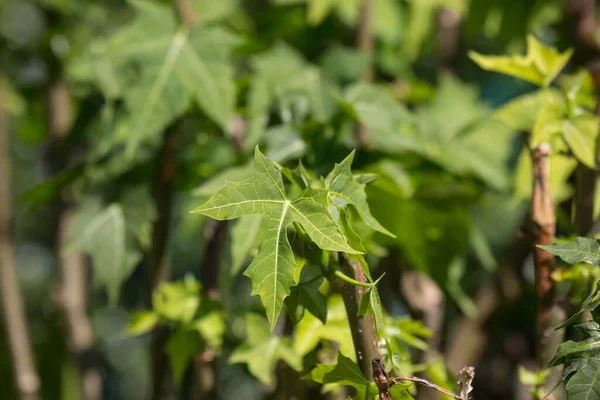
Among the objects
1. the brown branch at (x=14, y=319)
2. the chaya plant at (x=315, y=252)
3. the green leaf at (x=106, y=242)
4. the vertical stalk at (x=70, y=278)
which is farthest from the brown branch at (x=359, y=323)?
the brown branch at (x=14, y=319)

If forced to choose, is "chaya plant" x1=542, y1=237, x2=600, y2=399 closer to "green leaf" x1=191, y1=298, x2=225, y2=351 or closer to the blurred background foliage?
the blurred background foliage

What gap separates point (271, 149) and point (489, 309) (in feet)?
1.99

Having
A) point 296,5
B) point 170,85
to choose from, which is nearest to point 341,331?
point 170,85

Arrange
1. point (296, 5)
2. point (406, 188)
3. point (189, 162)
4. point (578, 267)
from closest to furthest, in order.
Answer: point (578, 267), point (406, 188), point (189, 162), point (296, 5)

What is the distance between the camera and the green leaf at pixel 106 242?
823 mm

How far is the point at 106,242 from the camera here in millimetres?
838

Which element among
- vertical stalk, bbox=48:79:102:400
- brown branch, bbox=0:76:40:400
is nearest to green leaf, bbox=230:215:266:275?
vertical stalk, bbox=48:79:102:400

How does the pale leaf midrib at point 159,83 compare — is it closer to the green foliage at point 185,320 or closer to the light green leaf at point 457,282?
the green foliage at point 185,320

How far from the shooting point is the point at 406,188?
32.1 inches

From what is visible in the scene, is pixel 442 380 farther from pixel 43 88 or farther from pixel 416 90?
pixel 43 88

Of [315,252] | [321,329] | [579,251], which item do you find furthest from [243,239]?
[579,251]

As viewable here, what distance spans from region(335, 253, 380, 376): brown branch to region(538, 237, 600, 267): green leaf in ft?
0.42

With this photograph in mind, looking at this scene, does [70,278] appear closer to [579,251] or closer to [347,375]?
[347,375]

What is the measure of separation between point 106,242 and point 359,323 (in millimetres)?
510
